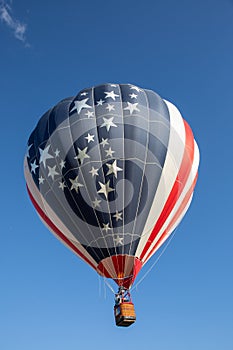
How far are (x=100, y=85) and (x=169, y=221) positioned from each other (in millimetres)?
5598

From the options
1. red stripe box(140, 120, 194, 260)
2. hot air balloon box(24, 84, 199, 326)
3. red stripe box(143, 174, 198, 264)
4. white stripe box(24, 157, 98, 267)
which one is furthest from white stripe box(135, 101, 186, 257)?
white stripe box(24, 157, 98, 267)

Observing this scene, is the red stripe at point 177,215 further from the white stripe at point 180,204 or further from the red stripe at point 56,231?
the red stripe at point 56,231

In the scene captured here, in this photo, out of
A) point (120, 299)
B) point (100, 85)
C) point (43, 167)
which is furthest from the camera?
point (100, 85)

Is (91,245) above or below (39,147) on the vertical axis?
below

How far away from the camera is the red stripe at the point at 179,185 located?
50.1ft

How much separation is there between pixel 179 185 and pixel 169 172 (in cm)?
81

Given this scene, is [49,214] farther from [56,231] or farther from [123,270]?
[123,270]

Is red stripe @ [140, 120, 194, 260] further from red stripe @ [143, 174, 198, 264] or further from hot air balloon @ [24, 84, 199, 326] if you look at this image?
red stripe @ [143, 174, 198, 264]

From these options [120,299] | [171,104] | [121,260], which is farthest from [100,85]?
[120,299]

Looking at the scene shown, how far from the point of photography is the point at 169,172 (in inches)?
612

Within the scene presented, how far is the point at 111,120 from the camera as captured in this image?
50.3 ft

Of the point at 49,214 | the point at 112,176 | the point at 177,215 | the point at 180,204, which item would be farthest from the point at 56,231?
the point at 180,204

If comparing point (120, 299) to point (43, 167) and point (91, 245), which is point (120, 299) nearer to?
point (91, 245)

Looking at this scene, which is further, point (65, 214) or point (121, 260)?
point (65, 214)
